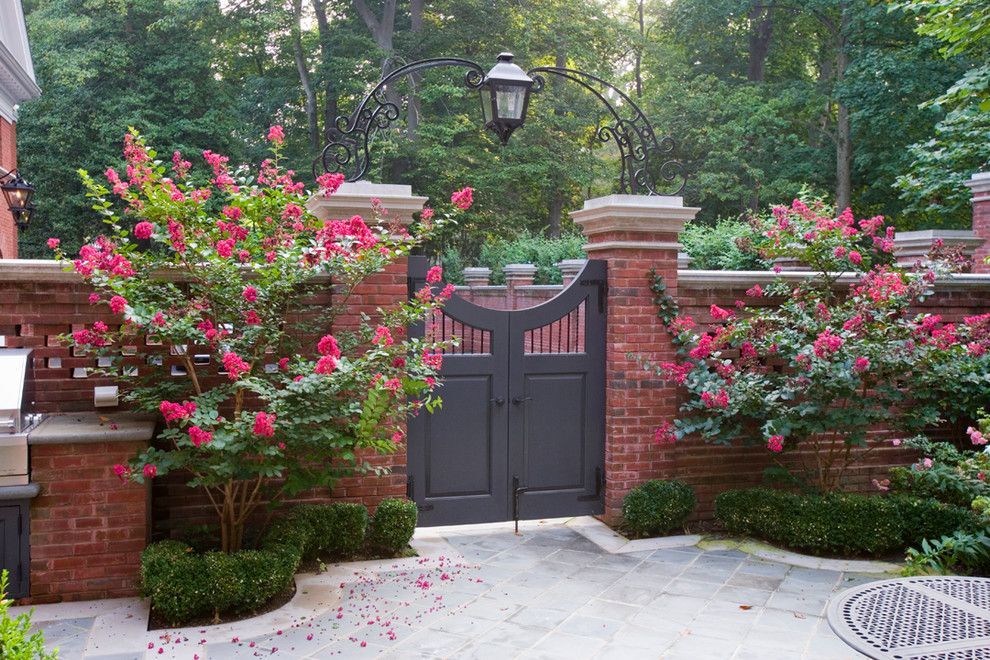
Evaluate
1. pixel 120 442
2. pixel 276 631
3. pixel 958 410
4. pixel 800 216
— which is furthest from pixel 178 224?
pixel 958 410

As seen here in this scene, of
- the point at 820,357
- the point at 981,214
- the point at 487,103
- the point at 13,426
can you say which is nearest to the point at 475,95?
the point at 981,214

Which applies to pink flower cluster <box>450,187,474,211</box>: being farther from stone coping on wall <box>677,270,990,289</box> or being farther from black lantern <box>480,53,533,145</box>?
stone coping on wall <box>677,270,990,289</box>

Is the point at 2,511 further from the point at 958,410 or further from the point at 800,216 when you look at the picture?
the point at 958,410

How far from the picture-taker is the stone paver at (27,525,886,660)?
4.23 m

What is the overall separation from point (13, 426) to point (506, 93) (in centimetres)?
381

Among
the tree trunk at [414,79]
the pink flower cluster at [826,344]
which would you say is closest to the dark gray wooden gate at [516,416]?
the pink flower cluster at [826,344]

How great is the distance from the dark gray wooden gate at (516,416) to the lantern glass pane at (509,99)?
49.6 inches

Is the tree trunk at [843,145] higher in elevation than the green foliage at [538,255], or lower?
higher

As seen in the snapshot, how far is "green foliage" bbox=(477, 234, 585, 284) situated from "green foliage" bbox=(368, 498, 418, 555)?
1083 cm

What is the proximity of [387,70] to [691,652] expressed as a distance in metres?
20.8

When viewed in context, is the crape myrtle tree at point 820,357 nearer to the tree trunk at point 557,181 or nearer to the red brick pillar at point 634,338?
the red brick pillar at point 634,338

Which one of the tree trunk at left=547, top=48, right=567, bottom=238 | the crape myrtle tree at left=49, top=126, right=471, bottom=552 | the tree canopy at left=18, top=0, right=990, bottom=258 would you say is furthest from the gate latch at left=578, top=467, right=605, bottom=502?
the tree trunk at left=547, top=48, right=567, bottom=238

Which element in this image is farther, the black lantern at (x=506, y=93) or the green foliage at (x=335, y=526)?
the black lantern at (x=506, y=93)

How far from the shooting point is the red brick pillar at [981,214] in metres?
10.6
